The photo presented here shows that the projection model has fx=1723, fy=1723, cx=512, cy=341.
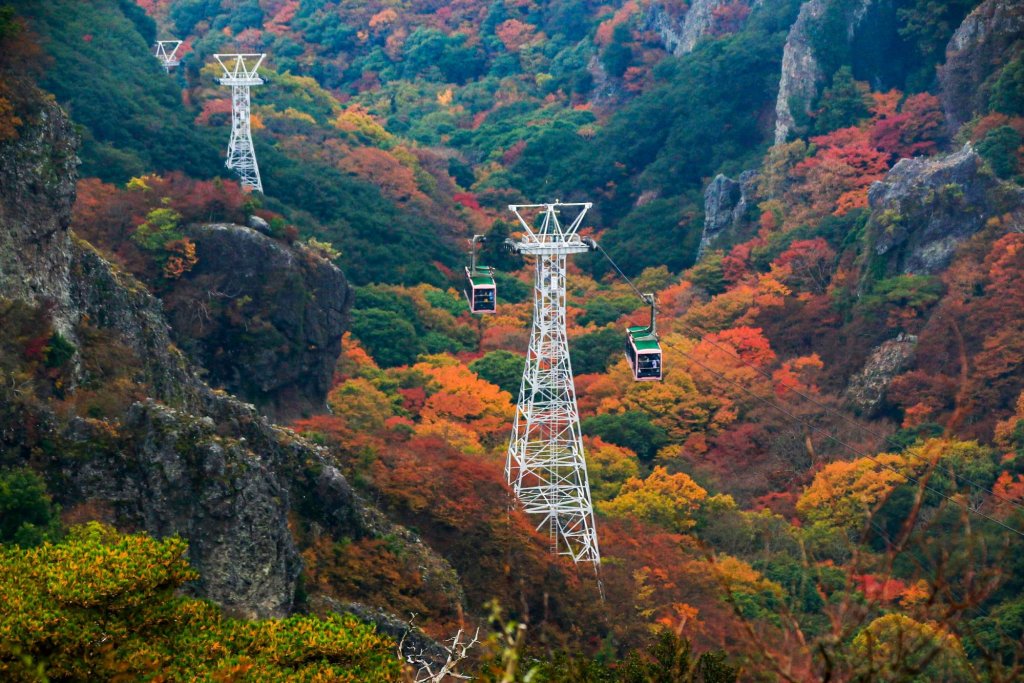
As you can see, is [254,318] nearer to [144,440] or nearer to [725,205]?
[144,440]

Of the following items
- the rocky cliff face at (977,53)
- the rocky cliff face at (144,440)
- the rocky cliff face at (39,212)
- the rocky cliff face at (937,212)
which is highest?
the rocky cliff face at (977,53)

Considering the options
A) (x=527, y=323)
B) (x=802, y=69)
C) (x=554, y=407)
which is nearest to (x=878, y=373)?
(x=527, y=323)

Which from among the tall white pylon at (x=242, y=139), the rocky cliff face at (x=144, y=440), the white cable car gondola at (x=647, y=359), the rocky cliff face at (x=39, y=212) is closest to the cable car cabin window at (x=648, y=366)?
the white cable car gondola at (x=647, y=359)

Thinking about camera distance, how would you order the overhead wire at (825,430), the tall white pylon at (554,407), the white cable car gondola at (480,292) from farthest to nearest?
the overhead wire at (825,430)
the white cable car gondola at (480,292)
the tall white pylon at (554,407)

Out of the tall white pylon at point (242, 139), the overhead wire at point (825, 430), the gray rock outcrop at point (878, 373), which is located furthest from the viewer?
the tall white pylon at point (242, 139)

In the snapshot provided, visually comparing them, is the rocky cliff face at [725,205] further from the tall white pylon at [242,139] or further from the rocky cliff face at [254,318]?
the rocky cliff face at [254,318]

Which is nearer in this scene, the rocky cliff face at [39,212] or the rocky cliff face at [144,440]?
the rocky cliff face at [144,440]

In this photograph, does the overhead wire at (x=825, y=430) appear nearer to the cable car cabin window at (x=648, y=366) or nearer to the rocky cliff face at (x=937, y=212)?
the cable car cabin window at (x=648, y=366)

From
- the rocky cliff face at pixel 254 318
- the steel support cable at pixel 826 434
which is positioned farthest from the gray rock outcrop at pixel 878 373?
the rocky cliff face at pixel 254 318

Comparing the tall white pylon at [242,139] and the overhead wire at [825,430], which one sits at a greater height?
the tall white pylon at [242,139]
